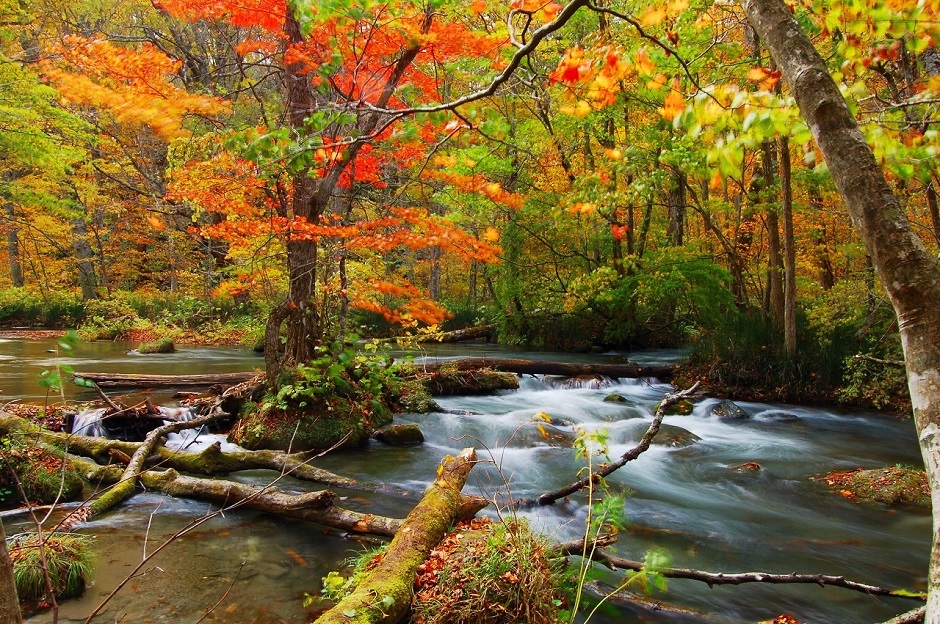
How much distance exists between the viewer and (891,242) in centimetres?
162

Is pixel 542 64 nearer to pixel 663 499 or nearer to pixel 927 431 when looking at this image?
pixel 663 499

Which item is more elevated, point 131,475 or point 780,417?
point 131,475

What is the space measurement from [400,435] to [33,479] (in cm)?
384

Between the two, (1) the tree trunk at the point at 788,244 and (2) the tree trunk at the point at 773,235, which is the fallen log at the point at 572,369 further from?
(1) the tree trunk at the point at 788,244

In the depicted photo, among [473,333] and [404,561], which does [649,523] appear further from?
[473,333]

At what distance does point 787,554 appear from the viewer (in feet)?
14.6

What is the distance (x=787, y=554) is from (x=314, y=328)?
5.83 m

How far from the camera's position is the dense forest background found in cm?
291

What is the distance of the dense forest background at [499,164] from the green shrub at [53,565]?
2.68 m

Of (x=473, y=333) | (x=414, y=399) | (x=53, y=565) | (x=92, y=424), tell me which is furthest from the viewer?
(x=473, y=333)

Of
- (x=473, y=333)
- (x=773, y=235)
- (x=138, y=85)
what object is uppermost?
(x=138, y=85)

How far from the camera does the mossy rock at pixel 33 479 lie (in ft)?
14.4

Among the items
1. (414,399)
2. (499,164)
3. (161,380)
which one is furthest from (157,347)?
(499,164)

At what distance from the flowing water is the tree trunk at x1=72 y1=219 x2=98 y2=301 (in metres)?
19.3
